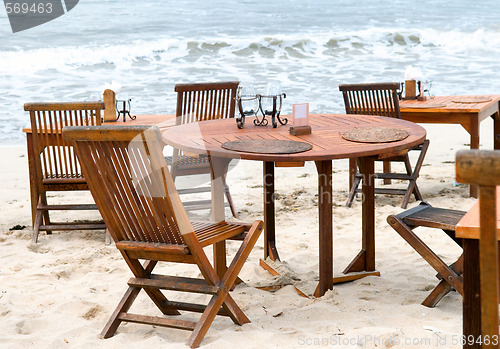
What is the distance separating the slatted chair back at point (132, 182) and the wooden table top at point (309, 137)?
0.43 metres

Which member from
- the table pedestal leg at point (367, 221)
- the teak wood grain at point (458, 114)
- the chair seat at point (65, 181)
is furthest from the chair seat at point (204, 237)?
the teak wood grain at point (458, 114)

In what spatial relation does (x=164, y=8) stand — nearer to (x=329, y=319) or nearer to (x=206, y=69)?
(x=206, y=69)

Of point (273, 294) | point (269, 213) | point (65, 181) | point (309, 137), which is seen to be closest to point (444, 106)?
point (269, 213)

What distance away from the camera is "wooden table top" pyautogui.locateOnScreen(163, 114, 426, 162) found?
117 inches

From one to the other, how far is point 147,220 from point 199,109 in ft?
7.76

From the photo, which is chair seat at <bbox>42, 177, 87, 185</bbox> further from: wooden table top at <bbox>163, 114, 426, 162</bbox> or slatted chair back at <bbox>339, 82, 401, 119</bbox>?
slatted chair back at <bbox>339, 82, 401, 119</bbox>

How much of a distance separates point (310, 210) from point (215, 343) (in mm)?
2735

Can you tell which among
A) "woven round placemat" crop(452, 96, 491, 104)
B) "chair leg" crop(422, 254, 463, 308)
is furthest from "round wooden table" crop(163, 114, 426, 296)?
"woven round placemat" crop(452, 96, 491, 104)

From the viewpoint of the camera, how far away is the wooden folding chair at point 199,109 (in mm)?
4977

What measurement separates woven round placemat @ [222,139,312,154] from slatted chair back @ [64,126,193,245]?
0.52m

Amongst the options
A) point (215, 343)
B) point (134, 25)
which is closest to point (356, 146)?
point (215, 343)

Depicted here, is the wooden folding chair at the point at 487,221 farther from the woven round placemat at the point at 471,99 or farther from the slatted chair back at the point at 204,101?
the woven round placemat at the point at 471,99

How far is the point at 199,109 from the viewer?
5102mm

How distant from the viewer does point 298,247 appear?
177 inches
